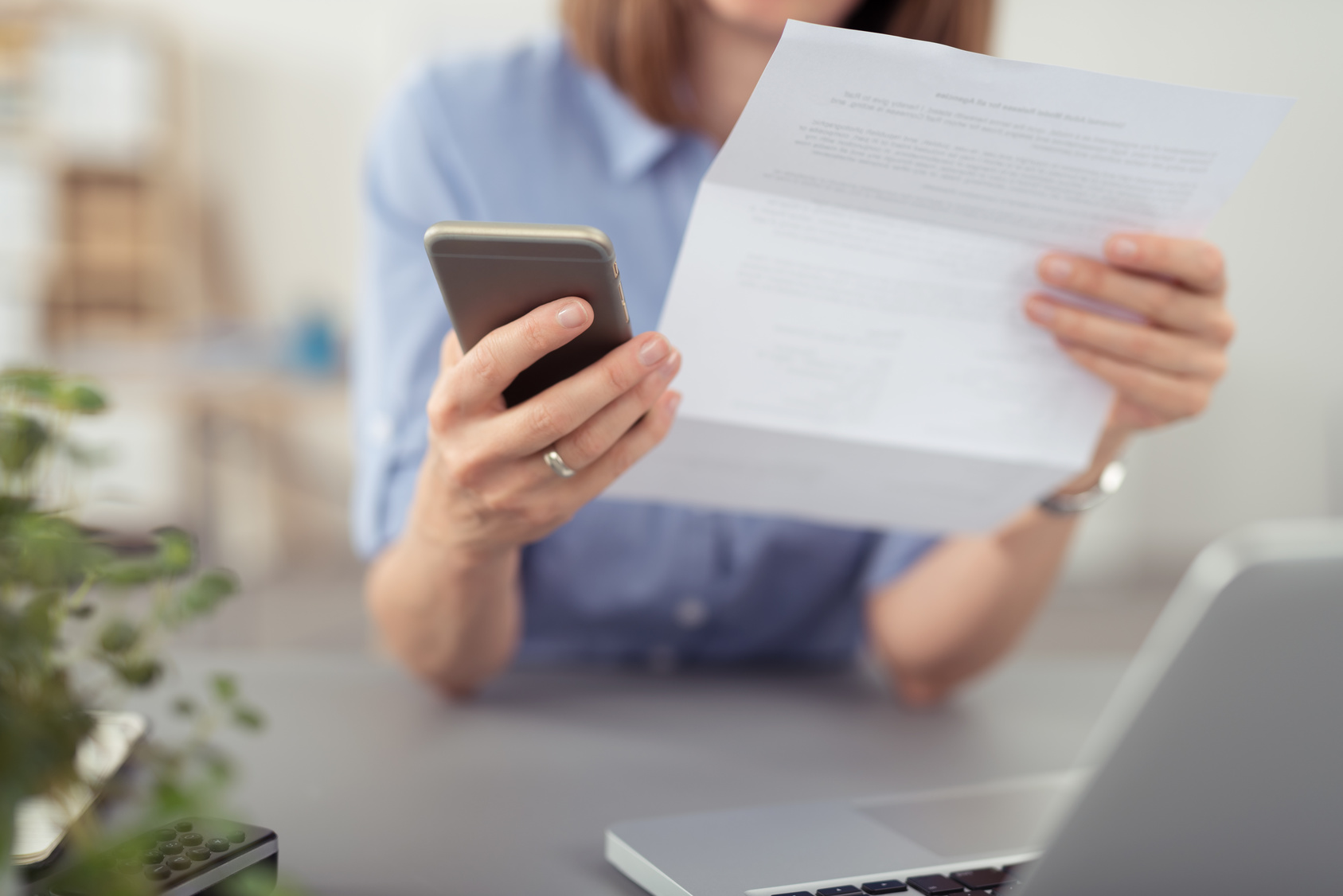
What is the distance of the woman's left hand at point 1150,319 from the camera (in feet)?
2.14

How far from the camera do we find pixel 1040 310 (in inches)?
26.5

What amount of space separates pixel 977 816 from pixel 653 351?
34 centimetres

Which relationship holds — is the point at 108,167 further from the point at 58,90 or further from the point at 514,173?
the point at 514,173

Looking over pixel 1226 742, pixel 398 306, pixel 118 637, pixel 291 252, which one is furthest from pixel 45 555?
pixel 291 252

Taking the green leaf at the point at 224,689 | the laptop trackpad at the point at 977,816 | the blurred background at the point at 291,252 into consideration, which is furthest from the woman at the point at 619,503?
the blurred background at the point at 291,252

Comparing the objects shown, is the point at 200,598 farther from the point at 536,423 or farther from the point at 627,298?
the point at 627,298

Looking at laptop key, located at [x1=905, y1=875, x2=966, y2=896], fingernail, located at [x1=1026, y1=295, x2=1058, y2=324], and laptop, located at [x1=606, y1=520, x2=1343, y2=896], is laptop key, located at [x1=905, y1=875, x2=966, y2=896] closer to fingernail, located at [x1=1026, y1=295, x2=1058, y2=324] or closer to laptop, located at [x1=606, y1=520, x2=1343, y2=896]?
laptop, located at [x1=606, y1=520, x2=1343, y2=896]

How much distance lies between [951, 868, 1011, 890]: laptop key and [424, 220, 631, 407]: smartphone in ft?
1.01

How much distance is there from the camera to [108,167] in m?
4.04

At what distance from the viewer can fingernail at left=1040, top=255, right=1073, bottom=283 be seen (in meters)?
0.65

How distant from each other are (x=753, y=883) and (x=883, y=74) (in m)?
0.39

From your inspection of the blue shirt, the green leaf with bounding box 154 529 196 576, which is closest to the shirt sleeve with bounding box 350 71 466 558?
the blue shirt

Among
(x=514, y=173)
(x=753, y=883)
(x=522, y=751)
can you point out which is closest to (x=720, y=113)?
(x=514, y=173)

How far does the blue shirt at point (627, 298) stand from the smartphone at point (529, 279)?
14.9 inches
